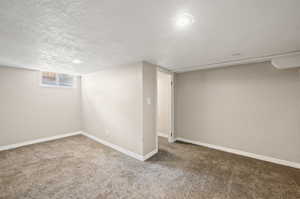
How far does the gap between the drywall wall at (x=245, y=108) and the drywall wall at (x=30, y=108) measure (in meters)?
4.28

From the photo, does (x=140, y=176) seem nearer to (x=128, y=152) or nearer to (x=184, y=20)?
(x=128, y=152)

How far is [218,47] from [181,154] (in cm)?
259

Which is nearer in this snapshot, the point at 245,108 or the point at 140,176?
the point at 140,176

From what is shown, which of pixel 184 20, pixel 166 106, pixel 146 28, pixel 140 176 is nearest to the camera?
pixel 184 20

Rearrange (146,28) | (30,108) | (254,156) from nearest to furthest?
(146,28) < (254,156) < (30,108)

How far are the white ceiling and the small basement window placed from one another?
174 centimetres

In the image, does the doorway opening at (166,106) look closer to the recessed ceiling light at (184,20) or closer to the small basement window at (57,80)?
the recessed ceiling light at (184,20)

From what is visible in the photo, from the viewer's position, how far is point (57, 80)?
172 inches

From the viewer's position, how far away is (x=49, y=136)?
13.5 feet

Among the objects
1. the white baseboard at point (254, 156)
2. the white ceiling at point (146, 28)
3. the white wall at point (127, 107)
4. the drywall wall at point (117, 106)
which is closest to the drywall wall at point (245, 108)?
the white baseboard at point (254, 156)

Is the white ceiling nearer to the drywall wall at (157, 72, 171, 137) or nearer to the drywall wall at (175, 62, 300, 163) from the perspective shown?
the drywall wall at (175, 62, 300, 163)

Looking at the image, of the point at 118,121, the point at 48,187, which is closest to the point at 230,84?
the point at 118,121

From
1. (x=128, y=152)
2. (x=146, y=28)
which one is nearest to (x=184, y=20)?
(x=146, y=28)

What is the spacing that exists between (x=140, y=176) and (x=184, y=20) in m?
2.56
